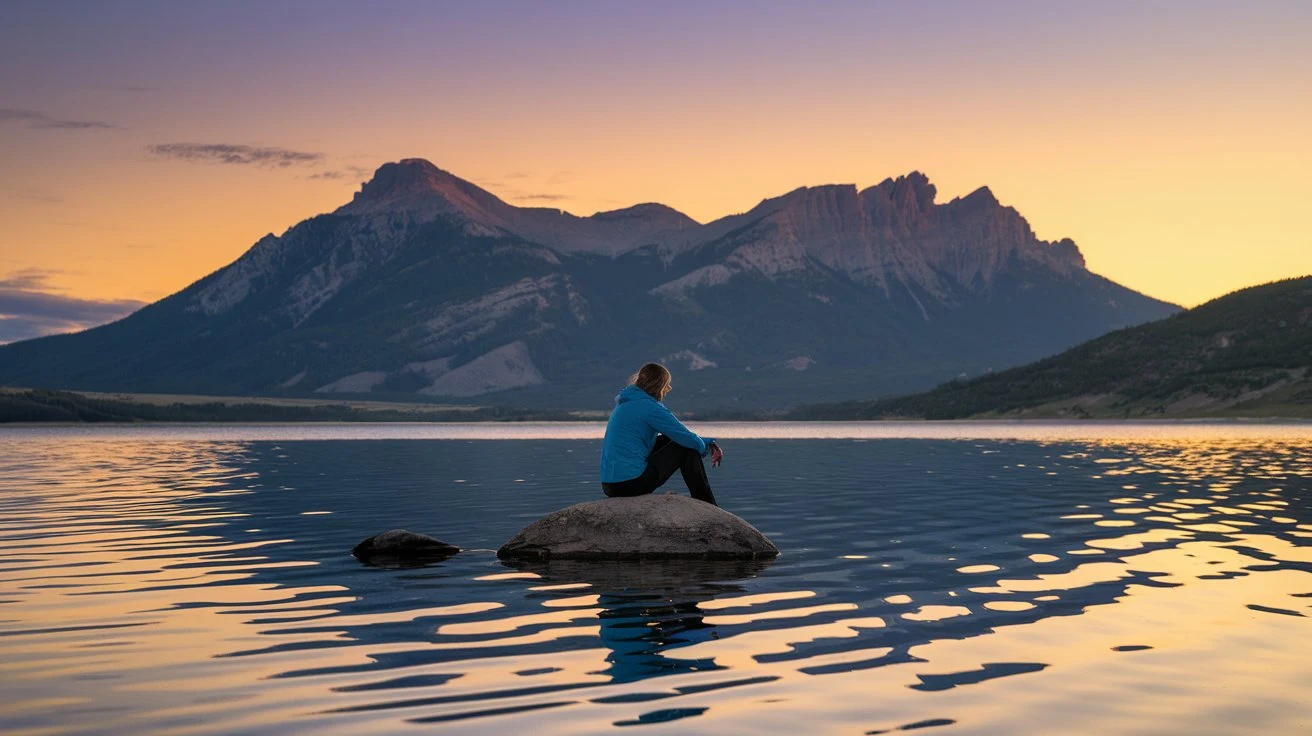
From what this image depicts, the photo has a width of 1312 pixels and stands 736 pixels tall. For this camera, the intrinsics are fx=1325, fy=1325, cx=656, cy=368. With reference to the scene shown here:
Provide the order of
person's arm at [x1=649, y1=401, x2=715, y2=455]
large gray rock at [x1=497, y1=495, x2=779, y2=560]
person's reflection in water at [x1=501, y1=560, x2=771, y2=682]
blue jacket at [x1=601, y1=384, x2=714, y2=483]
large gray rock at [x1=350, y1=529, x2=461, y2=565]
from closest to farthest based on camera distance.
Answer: person's reflection in water at [x1=501, y1=560, x2=771, y2=682] < large gray rock at [x1=497, y1=495, x2=779, y2=560] < person's arm at [x1=649, y1=401, x2=715, y2=455] < blue jacket at [x1=601, y1=384, x2=714, y2=483] < large gray rock at [x1=350, y1=529, x2=461, y2=565]

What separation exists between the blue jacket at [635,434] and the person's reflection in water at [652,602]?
223 centimetres

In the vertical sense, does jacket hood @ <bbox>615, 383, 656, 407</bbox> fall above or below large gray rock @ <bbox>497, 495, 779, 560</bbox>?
above

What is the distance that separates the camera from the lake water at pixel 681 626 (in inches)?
497

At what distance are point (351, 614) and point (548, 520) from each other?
7.59 m

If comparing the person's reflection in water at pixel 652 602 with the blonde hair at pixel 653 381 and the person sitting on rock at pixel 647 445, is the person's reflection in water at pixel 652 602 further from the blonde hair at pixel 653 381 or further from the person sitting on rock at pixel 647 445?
the blonde hair at pixel 653 381

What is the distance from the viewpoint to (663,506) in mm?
25656

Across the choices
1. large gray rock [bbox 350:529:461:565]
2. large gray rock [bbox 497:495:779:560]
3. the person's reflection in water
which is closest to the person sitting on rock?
large gray rock [bbox 497:495:779:560]

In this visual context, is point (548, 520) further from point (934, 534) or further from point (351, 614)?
point (934, 534)

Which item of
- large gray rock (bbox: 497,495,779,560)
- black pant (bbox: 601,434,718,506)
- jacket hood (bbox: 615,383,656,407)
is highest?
jacket hood (bbox: 615,383,656,407)

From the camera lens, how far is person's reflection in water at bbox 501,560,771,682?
1505cm

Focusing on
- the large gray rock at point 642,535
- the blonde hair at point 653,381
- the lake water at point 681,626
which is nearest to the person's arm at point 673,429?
the blonde hair at point 653,381

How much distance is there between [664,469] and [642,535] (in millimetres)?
1598

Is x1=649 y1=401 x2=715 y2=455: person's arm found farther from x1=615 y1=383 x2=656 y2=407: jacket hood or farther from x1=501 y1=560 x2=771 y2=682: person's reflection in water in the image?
x1=501 y1=560 x2=771 y2=682: person's reflection in water

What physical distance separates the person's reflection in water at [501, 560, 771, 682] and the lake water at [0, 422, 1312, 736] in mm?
80
